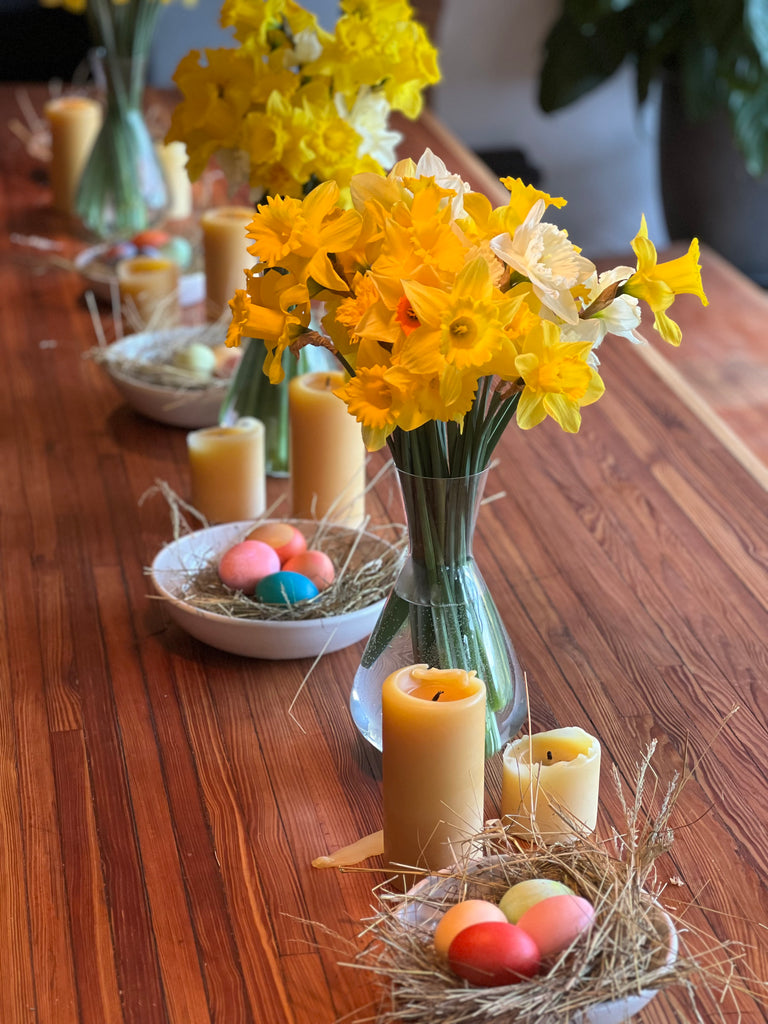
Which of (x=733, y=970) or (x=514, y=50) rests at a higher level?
(x=733, y=970)

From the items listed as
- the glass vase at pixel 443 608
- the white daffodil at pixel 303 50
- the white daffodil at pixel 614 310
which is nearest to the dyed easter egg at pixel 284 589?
the glass vase at pixel 443 608

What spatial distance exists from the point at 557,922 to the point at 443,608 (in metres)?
0.27

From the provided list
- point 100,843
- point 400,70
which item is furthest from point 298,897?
point 400,70

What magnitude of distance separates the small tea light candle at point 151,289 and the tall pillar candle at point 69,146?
0.48 metres

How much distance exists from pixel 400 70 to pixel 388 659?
2.04 ft

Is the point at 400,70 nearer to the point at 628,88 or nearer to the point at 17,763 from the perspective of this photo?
the point at 17,763

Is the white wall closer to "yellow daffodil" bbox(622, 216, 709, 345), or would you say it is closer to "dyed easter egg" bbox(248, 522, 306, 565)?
"dyed easter egg" bbox(248, 522, 306, 565)

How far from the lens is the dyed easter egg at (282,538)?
1128 mm

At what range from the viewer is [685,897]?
835mm

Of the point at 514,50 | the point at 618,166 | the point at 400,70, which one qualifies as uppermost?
the point at 400,70

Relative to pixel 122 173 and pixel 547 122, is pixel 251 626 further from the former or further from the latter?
pixel 547 122

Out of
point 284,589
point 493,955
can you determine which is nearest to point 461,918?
point 493,955

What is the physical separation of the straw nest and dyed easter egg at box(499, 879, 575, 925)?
19 mm

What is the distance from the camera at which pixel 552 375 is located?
77 centimetres
